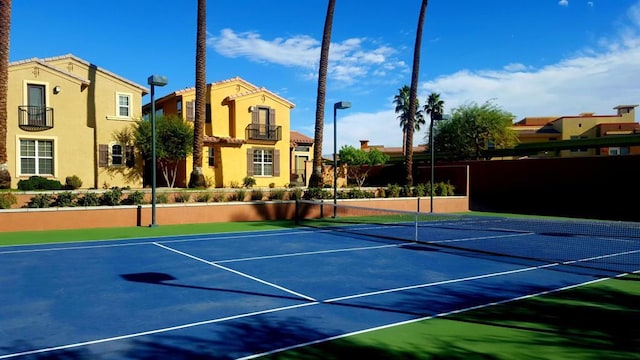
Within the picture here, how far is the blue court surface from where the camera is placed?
6051 millimetres

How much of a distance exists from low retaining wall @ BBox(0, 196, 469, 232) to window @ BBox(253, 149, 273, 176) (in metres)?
11.4

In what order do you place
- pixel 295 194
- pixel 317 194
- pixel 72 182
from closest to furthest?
1. pixel 295 194
2. pixel 317 194
3. pixel 72 182

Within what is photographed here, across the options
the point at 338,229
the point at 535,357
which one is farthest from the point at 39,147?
the point at 535,357

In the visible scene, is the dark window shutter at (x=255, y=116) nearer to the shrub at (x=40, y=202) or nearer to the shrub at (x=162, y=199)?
the shrub at (x=162, y=199)

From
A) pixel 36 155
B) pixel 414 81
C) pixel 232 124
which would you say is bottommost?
pixel 36 155

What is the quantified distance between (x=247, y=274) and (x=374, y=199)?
16516 mm

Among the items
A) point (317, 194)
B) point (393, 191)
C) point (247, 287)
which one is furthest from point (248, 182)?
point (247, 287)

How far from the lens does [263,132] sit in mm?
35188

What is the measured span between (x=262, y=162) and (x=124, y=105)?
1027cm

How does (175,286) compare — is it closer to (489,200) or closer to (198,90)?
(198,90)

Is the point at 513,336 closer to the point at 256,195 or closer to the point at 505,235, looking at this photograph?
the point at 505,235

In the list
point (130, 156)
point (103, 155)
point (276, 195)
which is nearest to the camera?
point (276, 195)

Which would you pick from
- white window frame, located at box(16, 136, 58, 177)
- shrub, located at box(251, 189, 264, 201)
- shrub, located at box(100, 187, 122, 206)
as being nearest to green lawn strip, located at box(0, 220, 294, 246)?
shrub, located at box(100, 187, 122, 206)

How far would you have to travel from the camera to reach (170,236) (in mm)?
16344
